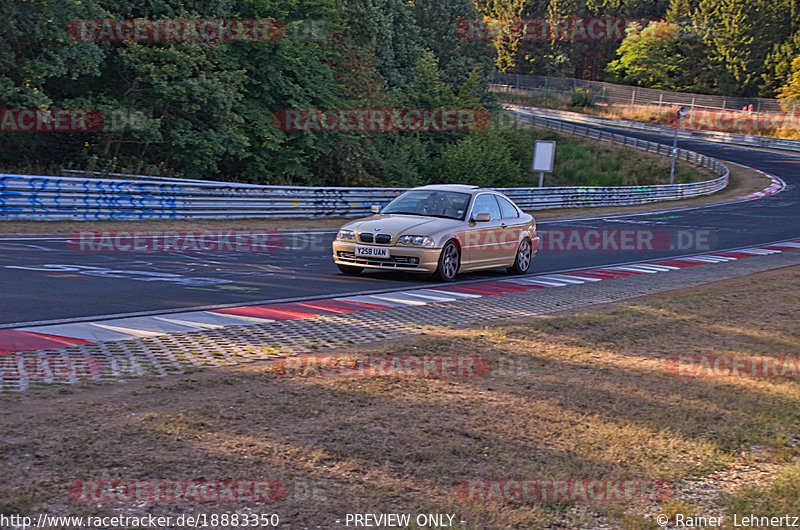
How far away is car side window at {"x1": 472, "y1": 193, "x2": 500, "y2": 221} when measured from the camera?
13.9 meters

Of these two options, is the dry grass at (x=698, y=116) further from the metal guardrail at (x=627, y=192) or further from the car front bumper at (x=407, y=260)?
the car front bumper at (x=407, y=260)

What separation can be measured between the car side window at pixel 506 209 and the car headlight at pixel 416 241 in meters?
2.31

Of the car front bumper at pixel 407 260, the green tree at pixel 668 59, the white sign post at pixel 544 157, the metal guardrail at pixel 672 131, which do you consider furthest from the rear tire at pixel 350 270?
the green tree at pixel 668 59

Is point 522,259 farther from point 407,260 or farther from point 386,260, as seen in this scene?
point 386,260

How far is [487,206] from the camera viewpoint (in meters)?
14.2

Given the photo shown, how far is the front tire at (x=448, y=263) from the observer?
12.9 m

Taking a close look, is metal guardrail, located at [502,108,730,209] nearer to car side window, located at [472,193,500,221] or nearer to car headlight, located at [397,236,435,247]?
car side window, located at [472,193,500,221]

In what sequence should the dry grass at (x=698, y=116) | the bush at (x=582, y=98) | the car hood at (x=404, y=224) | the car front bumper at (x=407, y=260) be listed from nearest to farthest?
the car front bumper at (x=407, y=260)
the car hood at (x=404, y=224)
the dry grass at (x=698, y=116)
the bush at (x=582, y=98)

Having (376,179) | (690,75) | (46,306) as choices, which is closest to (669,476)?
(46,306)

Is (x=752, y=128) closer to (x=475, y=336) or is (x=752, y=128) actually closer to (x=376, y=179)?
(x=376, y=179)

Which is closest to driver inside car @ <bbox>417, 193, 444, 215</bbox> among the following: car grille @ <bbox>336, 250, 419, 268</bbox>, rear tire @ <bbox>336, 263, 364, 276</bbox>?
car grille @ <bbox>336, 250, 419, 268</bbox>

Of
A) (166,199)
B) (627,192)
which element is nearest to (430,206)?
(166,199)

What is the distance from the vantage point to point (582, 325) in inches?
372

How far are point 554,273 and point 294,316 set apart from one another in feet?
25.1
